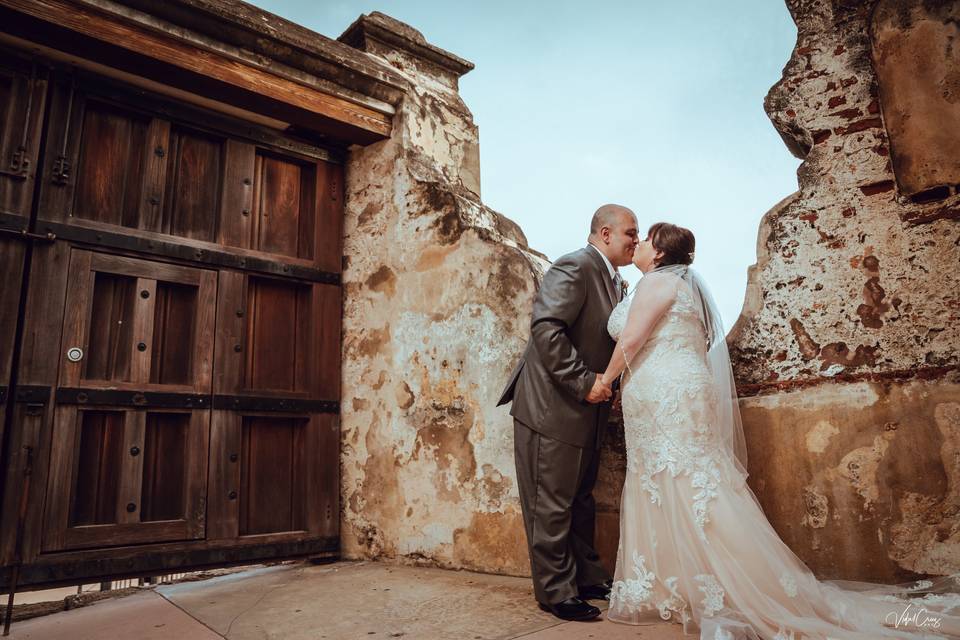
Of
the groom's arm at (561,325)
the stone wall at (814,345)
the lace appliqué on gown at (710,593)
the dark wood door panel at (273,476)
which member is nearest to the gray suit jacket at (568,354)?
the groom's arm at (561,325)

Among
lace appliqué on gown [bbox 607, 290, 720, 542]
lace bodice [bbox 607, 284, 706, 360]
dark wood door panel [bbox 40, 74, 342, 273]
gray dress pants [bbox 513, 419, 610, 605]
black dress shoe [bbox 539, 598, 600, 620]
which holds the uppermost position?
dark wood door panel [bbox 40, 74, 342, 273]

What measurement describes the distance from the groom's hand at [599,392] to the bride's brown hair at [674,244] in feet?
2.20

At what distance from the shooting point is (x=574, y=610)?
248 cm

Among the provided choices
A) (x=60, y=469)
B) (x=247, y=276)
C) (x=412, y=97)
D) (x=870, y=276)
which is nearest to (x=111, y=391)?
(x=60, y=469)

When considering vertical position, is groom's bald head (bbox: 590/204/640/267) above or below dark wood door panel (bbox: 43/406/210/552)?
above

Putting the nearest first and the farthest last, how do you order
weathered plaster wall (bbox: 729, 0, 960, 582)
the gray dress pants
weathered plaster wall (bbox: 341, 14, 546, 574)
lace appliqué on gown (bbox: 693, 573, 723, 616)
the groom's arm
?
lace appliqué on gown (bbox: 693, 573, 723, 616) → weathered plaster wall (bbox: 729, 0, 960, 582) → the gray dress pants → the groom's arm → weathered plaster wall (bbox: 341, 14, 546, 574)

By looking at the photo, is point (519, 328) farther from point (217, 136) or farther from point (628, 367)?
point (217, 136)

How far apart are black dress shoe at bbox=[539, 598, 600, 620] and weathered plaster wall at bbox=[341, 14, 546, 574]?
26.1 inches

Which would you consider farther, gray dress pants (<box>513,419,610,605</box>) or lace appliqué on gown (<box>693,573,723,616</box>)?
gray dress pants (<box>513,419,610,605</box>)

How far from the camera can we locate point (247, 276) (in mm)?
3711

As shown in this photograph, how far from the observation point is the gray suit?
266 cm

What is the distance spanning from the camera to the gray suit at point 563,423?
2.66m
